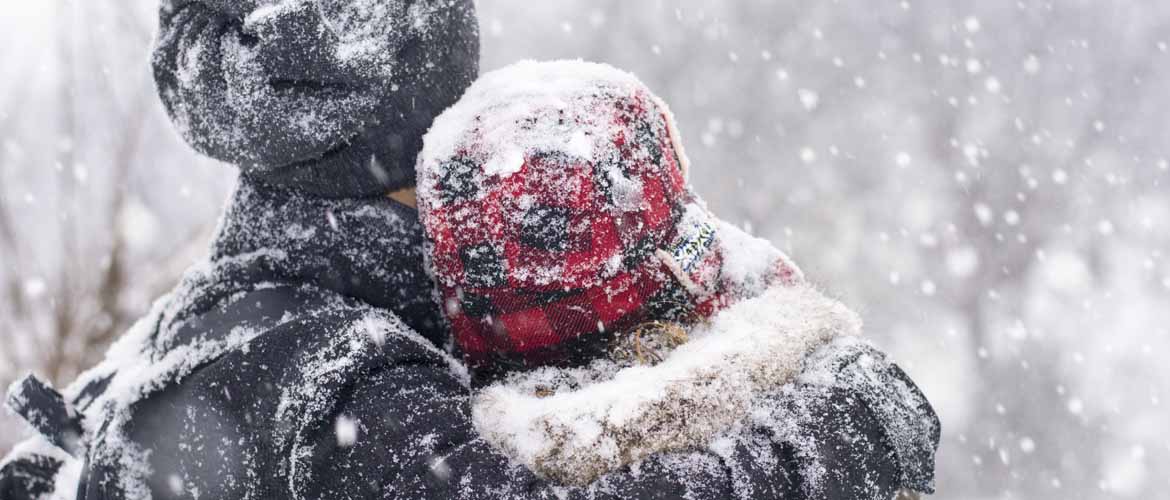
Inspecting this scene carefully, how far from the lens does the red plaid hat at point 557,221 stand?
927 millimetres

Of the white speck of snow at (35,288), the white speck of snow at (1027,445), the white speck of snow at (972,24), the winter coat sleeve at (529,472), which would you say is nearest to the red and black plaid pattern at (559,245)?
the winter coat sleeve at (529,472)

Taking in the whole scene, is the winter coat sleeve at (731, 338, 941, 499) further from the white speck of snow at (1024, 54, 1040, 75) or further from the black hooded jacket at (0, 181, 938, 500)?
the white speck of snow at (1024, 54, 1040, 75)

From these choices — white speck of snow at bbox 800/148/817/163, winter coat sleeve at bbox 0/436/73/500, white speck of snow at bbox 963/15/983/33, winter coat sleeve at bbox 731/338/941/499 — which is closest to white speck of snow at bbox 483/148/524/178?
winter coat sleeve at bbox 731/338/941/499

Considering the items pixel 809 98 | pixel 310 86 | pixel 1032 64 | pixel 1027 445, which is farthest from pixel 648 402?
pixel 1027 445

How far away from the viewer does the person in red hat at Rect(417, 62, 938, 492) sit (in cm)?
87

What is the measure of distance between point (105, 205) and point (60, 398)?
3.29 meters

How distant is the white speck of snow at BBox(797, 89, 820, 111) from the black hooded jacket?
9.11 meters

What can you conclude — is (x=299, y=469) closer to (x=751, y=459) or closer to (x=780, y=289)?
(x=751, y=459)

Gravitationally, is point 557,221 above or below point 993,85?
below

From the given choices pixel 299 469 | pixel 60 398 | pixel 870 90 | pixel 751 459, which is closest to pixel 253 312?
pixel 299 469

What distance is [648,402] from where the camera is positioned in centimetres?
85

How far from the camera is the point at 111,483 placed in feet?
3.48

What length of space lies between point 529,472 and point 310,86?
1.79 ft

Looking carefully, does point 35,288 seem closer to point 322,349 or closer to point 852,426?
point 322,349
